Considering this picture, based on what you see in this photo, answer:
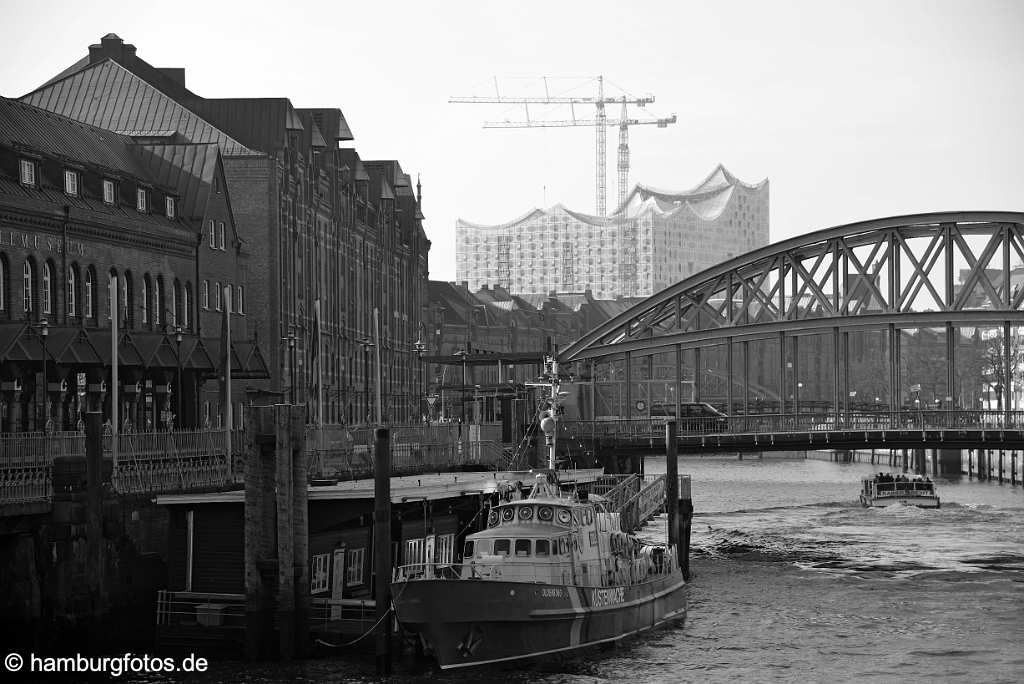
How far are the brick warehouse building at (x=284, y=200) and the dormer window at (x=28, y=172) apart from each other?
19.7 m

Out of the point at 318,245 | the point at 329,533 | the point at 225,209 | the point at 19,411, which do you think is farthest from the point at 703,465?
the point at 329,533

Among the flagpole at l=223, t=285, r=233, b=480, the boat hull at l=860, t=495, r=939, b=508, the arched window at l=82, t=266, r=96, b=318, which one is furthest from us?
the boat hull at l=860, t=495, r=939, b=508

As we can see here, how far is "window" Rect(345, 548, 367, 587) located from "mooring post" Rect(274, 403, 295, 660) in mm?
8496

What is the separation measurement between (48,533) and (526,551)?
1289cm

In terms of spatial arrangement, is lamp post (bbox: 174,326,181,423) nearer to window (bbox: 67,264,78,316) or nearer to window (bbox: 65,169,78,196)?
window (bbox: 67,264,78,316)

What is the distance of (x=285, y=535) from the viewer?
154 feet

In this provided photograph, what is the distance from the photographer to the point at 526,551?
50.1m

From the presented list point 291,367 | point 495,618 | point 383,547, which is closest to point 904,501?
point 291,367

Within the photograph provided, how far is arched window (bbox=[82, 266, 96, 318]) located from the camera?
251 ft

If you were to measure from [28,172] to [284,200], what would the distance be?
99.2 ft

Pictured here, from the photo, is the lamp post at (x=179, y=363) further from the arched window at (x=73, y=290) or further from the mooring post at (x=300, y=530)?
the mooring post at (x=300, y=530)

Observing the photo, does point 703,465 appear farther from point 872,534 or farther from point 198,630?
point 198,630

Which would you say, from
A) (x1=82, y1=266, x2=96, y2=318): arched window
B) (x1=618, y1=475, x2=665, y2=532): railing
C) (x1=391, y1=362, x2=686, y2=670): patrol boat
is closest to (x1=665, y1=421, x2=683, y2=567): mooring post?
(x1=618, y1=475, x2=665, y2=532): railing

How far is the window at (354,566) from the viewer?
55.5 m
